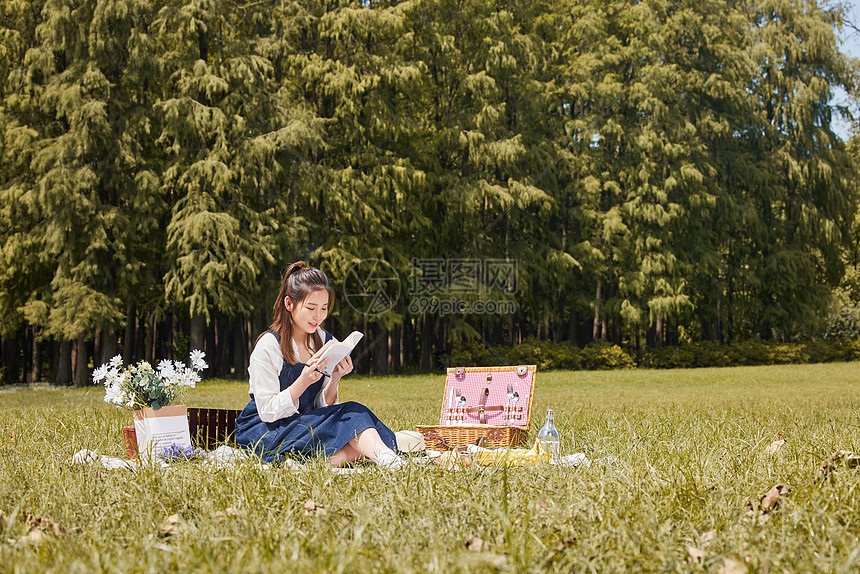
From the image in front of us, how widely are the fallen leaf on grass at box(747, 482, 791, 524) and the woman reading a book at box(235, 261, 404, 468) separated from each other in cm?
163

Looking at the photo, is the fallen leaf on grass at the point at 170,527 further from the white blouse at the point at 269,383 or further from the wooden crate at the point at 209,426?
the wooden crate at the point at 209,426

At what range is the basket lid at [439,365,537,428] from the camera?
5.46m

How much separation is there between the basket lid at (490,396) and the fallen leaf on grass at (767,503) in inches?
99.6

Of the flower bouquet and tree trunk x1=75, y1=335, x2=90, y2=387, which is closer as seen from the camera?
the flower bouquet

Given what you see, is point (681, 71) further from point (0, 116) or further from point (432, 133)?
point (0, 116)

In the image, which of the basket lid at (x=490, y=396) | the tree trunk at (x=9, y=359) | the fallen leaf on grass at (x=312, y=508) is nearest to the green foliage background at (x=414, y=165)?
the tree trunk at (x=9, y=359)

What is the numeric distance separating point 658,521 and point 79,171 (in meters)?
17.2

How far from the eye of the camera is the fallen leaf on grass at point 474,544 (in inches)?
91.4

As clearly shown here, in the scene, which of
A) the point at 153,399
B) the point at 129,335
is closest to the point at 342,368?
the point at 153,399

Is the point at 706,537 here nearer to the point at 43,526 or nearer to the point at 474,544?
the point at 474,544

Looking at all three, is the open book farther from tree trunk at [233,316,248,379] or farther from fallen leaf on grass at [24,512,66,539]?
tree trunk at [233,316,248,379]

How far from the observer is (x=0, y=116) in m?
17.7

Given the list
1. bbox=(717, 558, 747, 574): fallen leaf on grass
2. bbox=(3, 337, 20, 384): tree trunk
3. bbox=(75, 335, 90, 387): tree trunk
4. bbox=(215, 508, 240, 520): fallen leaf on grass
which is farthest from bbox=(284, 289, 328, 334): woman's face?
bbox=(3, 337, 20, 384): tree trunk

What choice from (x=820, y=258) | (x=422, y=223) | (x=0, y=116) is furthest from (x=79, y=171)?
(x=820, y=258)
